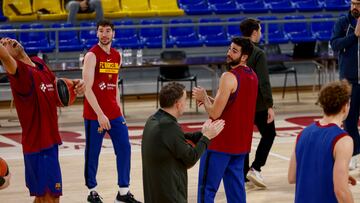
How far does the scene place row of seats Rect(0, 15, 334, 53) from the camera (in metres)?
16.6

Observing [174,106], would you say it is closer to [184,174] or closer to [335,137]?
[184,174]

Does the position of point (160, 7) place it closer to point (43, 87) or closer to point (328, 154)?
point (43, 87)

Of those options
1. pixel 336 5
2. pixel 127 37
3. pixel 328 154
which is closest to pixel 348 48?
pixel 328 154

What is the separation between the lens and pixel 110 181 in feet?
31.0

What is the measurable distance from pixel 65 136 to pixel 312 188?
28.0 ft

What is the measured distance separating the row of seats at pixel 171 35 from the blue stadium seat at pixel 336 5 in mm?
945

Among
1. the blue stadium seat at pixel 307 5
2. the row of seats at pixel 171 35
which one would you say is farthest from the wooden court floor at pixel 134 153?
the blue stadium seat at pixel 307 5

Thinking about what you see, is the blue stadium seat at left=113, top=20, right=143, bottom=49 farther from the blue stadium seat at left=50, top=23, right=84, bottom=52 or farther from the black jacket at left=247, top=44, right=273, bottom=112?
the black jacket at left=247, top=44, right=273, bottom=112

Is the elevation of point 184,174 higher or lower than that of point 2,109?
higher

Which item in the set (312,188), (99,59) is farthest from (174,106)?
(99,59)

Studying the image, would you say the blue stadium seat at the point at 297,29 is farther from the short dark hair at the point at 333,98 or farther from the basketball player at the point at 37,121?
the short dark hair at the point at 333,98

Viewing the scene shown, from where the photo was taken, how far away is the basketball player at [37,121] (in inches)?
253

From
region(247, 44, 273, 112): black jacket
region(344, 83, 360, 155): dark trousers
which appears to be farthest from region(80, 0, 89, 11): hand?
region(247, 44, 273, 112): black jacket

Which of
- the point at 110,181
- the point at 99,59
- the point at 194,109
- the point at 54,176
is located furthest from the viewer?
the point at 194,109
